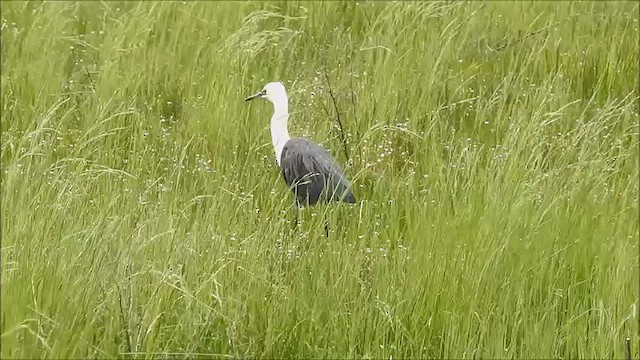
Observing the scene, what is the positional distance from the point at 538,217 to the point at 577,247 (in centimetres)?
18

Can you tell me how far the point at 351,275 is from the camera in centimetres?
287

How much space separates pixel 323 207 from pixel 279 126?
2.56 ft

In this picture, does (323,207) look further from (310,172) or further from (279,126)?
(279,126)

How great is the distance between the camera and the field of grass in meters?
2.66

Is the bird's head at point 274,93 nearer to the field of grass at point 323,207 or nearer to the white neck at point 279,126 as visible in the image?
the white neck at point 279,126

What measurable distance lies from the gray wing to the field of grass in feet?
0.25

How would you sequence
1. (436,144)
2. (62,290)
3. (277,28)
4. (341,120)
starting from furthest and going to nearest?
(277,28), (341,120), (436,144), (62,290)

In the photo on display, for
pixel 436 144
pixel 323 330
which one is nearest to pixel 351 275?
pixel 323 330

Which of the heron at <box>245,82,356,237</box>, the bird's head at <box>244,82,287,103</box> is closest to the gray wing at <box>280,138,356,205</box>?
the heron at <box>245,82,356,237</box>

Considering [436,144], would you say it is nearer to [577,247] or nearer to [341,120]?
[341,120]

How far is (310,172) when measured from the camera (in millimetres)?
3957

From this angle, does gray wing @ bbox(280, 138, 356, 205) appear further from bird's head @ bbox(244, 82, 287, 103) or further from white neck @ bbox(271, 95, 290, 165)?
bird's head @ bbox(244, 82, 287, 103)

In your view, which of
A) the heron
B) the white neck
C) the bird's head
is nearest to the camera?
the heron

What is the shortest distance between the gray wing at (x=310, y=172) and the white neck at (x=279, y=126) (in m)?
0.09
